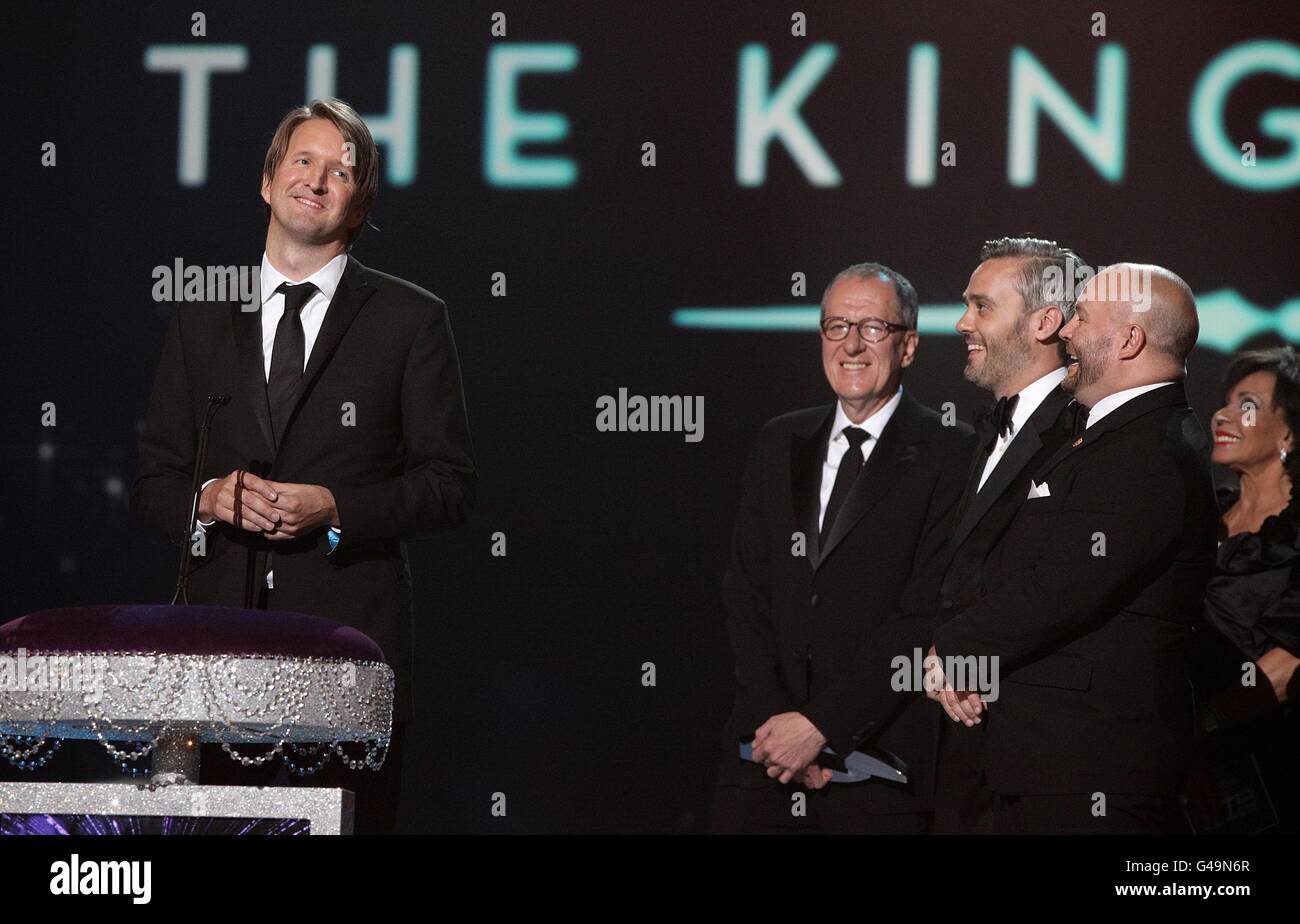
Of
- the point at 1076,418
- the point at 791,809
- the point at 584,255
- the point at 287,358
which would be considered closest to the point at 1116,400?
the point at 1076,418

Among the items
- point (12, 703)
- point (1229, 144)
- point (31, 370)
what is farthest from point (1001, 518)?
point (31, 370)

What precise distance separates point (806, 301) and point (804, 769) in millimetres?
1395

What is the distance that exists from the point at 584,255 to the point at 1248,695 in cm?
208

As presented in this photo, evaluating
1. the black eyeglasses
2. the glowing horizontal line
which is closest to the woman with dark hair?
the glowing horizontal line

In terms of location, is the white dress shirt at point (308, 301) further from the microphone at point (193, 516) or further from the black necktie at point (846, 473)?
the black necktie at point (846, 473)

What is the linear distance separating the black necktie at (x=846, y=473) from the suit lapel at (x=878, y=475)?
0.7 inches

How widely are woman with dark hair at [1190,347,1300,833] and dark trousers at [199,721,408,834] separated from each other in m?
1.92

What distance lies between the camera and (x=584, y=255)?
485cm

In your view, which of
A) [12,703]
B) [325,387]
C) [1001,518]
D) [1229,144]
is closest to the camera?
[12,703]

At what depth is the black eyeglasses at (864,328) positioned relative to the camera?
13.9 ft

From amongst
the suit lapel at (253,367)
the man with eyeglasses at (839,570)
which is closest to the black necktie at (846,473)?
the man with eyeglasses at (839,570)

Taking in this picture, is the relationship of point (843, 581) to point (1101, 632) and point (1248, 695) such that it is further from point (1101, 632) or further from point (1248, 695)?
point (1248, 695)
